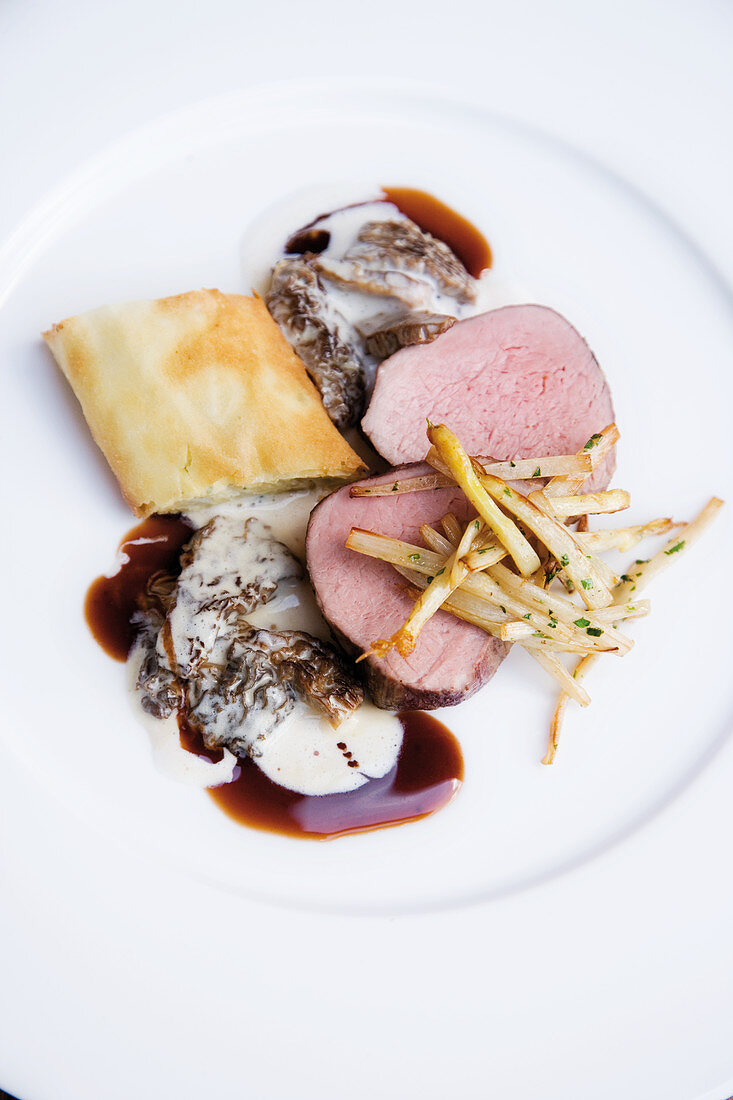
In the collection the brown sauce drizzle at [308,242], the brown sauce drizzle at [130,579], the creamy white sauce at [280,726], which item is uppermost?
the brown sauce drizzle at [308,242]

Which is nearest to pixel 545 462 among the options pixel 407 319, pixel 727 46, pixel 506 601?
pixel 506 601

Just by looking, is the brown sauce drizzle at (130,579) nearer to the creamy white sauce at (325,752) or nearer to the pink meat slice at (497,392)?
the creamy white sauce at (325,752)

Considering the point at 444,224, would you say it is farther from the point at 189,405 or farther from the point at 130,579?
the point at 130,579

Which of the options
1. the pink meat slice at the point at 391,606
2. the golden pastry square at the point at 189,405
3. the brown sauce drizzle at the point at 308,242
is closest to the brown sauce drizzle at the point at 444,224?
the brown sauce drizzle at the point at 308,242

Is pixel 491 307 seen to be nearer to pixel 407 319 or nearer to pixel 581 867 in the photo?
pixel 407 319

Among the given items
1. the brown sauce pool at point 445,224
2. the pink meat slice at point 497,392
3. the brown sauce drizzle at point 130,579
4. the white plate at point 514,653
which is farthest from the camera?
the brown sauce pool at point 445,224

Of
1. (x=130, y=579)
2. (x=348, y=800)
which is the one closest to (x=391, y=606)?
(x=348, y=800)
